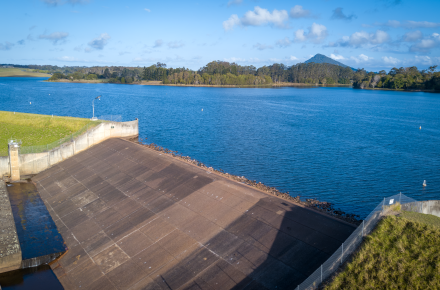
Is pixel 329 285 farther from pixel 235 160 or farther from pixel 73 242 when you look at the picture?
pixel 235 160

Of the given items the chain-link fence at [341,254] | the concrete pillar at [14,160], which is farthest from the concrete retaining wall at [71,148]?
the chain-link fence at [341,254]

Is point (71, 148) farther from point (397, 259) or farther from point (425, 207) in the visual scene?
point (425, 207)

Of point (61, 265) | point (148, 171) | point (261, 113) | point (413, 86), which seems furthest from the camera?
point (413, 86)

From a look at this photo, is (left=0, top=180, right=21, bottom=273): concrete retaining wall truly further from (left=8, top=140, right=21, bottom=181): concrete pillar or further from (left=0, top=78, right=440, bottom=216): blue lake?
(left=0, top=78, right=440, bottom=216): blue lake

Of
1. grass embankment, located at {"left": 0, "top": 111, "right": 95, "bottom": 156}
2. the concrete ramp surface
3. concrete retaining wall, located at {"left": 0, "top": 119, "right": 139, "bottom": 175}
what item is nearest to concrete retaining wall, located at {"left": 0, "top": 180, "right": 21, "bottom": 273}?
the concrete ramp surface

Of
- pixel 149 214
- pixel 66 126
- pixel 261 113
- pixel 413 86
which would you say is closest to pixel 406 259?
pixel 149 214

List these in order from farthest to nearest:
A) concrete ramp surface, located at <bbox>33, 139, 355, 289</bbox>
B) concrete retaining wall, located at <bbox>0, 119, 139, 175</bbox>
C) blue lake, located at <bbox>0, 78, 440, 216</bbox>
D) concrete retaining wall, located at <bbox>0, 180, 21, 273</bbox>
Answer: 1. concrete retaining wall, located at <bbox>0, 119, 139, 175</bbox>
2. blue lake, located at <bbox>0, 78, 440, 216</bbox>
3. concrete retaining wall, located at <bbox>0, 180, 21, 273</bbox>
4. concrete ramp surface, located at <bbox>33, 139, 355, 289</bbox>
